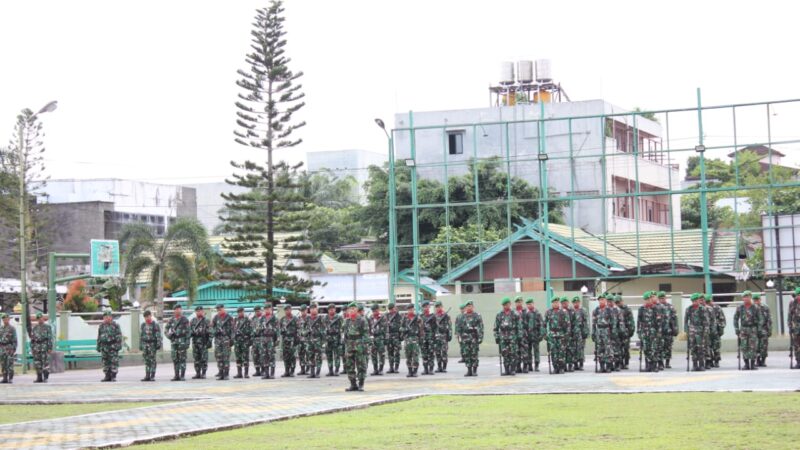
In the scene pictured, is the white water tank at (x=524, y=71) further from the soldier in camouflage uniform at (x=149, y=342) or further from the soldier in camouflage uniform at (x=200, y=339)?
the soldier in camouflage uniform at (x=149, y=342)

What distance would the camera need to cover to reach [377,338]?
23.6 meters

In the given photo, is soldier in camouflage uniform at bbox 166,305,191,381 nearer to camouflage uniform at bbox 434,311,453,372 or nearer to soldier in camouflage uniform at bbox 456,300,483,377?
camouflage uniform at bbox 434,311,453,372

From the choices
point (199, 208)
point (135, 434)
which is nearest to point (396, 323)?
point (135, 434)

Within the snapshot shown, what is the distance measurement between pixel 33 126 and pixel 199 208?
3970 cm

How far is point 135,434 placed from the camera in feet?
41.8

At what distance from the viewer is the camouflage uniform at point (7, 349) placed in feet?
84.6

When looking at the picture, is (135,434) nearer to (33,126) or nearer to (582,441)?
(582,441)

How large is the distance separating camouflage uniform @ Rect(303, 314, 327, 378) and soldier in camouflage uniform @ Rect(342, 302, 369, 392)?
5.13 meters

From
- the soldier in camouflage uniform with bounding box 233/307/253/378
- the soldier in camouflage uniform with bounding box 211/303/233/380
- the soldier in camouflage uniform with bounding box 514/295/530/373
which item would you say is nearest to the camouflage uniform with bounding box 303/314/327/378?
the soldier in camouflage uniform with bounding box 233/307/253/378

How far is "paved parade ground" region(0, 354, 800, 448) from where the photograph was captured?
13336 millimetres

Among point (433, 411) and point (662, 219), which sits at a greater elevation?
point (662, 219)

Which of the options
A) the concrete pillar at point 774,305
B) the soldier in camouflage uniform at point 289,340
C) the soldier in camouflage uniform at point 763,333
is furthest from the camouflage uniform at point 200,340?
the concrete pillar at point 774,305

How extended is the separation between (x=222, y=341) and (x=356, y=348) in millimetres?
6727

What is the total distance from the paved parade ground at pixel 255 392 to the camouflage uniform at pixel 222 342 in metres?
0.47
